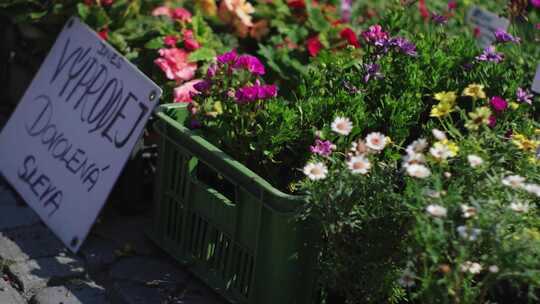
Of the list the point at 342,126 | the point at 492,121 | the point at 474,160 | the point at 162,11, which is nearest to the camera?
the point at 474,160

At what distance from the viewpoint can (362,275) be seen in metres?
2.39

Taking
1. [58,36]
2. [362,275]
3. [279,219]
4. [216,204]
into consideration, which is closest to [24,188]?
[58,36]

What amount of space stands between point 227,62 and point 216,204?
0.44 meters

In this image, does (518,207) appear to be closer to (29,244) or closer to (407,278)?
(407,278)

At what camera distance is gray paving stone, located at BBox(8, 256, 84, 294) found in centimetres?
286

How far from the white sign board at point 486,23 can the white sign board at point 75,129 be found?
5.12ft

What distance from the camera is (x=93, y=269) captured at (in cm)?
298

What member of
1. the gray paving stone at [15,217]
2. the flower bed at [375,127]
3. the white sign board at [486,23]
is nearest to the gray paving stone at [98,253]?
the gray paving stone at [15,217]

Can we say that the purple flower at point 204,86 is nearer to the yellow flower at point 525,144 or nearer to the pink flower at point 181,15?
the pink flower at point 181,15

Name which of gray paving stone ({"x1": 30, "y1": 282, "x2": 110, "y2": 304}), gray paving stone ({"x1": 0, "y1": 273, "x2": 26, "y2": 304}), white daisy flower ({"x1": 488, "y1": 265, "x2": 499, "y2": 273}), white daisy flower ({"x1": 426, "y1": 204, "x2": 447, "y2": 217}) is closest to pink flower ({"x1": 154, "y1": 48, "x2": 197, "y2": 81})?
gray paving stone ({"x1": 30, "y1": 282, "x2": 110, "y2": 304})

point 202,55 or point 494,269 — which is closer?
point 494,269

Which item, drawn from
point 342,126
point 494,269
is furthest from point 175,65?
point 494,269

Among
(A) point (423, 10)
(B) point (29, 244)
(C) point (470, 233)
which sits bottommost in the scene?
(B) point (29, 244)

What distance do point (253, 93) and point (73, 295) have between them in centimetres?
89
